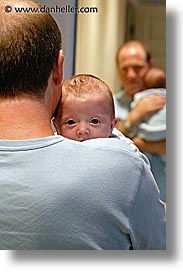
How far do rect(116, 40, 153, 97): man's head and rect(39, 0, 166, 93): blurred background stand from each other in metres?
0.01

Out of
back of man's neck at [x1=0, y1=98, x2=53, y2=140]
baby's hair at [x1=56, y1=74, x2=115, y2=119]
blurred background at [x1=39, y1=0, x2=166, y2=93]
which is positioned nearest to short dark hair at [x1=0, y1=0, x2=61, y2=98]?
back of man's neck at [x1=0, y1=98, x2=53, y2=140]

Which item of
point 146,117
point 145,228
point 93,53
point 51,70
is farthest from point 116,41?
point 145,228

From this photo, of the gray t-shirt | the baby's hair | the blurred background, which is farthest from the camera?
the blurred background

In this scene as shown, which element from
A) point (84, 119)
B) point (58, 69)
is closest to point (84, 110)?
point (84, 119)

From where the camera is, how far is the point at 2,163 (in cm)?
71

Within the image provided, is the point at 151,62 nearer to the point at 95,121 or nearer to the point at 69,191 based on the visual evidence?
the point at 95,121

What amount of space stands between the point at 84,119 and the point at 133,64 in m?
0.21

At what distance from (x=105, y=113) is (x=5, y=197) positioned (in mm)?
277

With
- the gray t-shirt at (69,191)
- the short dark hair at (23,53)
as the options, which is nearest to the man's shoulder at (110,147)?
the gray t-shirt at (69,191)

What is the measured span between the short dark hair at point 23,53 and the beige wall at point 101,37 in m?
0.26

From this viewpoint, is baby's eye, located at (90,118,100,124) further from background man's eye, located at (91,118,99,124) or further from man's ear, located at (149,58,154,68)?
man's ear, located at (149,58,154,68)

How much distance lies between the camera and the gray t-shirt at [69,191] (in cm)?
72

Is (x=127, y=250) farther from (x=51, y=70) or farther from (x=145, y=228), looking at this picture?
(x=51, y=70)

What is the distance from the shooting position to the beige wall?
101cm
